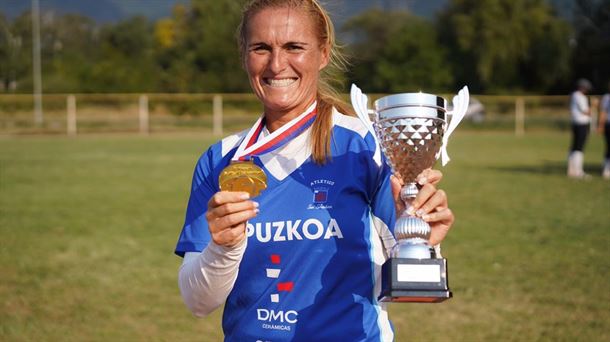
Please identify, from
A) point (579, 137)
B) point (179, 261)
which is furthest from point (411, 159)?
point (579, 137)

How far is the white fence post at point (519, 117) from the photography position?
1390 inches

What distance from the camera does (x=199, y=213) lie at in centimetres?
235

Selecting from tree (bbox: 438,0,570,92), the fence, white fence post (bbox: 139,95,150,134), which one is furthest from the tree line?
white fence post (bbox: 139,95,150,134)

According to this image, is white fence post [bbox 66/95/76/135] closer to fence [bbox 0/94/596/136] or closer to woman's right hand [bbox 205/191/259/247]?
fence [bbox 0/94/596/136]

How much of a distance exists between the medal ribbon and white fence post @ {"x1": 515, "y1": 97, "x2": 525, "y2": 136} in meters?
33.9

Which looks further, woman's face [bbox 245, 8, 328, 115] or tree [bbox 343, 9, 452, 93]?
tree [bbox 343, 9, 452, 93]

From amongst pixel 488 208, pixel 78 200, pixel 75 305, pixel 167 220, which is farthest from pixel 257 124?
pixel 78 200

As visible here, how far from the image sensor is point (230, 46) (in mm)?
48938

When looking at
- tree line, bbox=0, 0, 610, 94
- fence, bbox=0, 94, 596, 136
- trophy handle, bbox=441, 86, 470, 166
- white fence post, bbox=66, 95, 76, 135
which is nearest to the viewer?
trophy handle, bbox=441, 86, 470, 166

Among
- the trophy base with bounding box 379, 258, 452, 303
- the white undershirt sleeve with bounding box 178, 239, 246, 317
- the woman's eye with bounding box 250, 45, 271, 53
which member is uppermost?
the woman's eye with bounding box 250, 45, 271, 53

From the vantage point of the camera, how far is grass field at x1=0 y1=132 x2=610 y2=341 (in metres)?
5.52

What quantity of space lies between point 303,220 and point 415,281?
490 mm

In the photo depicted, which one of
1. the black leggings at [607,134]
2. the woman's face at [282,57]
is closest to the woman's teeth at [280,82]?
the woman's face at [282,57]

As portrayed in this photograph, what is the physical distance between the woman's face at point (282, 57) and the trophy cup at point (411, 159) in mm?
249
